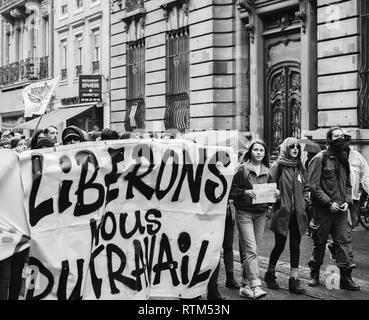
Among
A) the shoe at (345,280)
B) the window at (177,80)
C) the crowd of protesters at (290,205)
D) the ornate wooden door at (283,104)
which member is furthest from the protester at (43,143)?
the window at (177,80)

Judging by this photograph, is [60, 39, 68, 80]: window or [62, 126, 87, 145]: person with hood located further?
[60, 39, 68, 80]: window

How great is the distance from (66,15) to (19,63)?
6474 millimetres

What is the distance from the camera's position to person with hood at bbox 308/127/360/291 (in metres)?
8.78

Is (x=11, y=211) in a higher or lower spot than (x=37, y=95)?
lower

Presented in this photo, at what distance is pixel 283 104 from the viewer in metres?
20.7

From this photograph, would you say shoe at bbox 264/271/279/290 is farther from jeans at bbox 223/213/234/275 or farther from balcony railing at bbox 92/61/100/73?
balcony railing at bbox 92/61/100/73

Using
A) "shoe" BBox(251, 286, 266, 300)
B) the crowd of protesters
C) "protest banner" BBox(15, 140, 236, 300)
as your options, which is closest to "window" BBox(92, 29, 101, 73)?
the crowd of protesters

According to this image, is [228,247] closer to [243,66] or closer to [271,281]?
[271,281]

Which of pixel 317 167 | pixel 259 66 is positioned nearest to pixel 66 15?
pixel 259 66

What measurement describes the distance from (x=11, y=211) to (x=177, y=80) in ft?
60.0

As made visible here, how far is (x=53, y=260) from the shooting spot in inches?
249

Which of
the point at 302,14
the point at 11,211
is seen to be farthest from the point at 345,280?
the point at 302,14

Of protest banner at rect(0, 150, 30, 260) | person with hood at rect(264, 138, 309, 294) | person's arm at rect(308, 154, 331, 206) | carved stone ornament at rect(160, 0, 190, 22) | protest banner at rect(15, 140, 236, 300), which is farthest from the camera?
carved stone ornament at rect(160, 0, 190, 22)

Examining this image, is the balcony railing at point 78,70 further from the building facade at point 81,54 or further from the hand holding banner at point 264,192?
the hand holding banner at point 264,192
